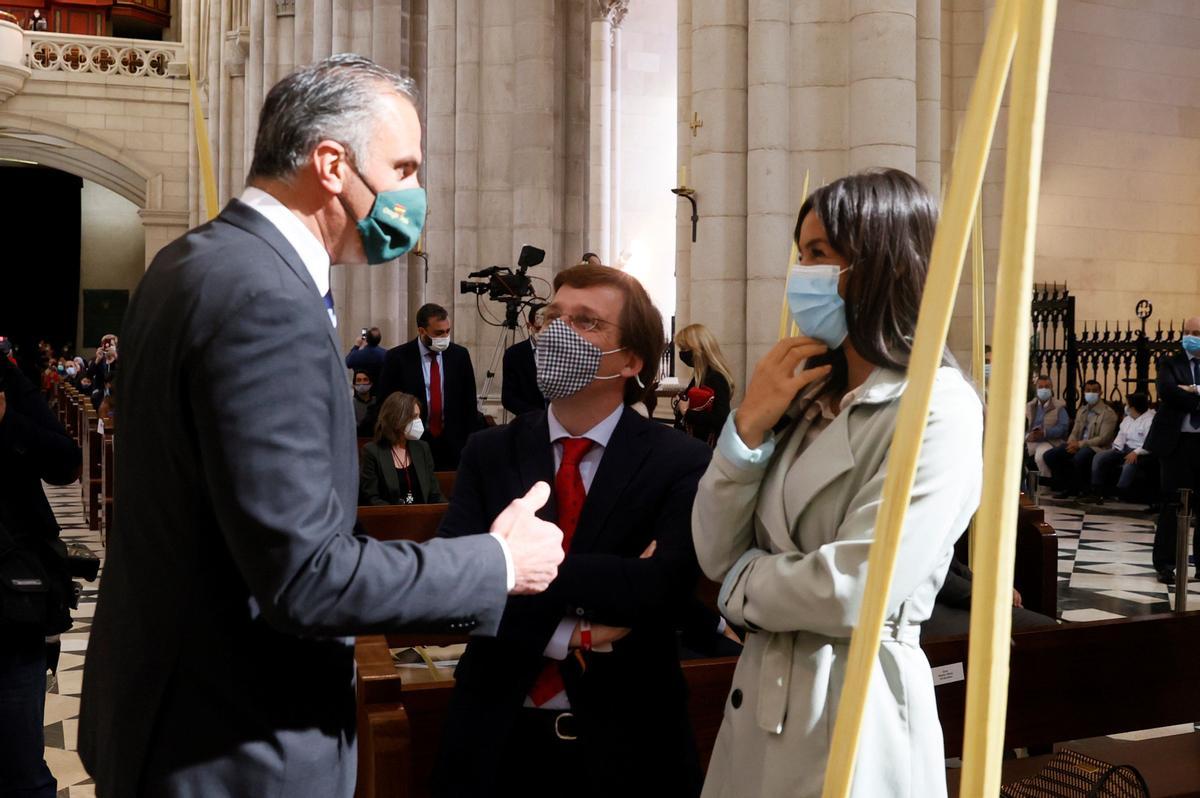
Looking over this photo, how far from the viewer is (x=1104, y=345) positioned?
14109 millimetres

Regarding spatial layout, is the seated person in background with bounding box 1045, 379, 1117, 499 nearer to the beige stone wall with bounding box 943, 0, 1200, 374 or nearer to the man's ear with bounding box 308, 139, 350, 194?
the beige stone wall with bounding box 943, 0, 1200, 374

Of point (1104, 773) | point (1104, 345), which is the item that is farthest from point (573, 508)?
point (1104, 345)

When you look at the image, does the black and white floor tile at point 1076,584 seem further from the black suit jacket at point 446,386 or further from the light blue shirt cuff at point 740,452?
the black suit jacket at point 446,386

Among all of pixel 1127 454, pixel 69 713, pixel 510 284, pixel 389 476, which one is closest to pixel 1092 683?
pixel 69 713

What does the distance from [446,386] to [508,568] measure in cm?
613

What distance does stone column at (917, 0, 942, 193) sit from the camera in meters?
8.08

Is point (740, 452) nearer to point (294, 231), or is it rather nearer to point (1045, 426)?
point (294, 231)

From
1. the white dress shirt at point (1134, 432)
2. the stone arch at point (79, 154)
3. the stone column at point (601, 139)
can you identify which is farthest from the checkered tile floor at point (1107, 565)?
the stone arch at point (79, 154)

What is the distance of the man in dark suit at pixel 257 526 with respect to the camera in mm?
1410

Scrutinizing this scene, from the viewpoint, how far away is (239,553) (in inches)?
55.7

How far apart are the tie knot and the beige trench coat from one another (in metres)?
0.61

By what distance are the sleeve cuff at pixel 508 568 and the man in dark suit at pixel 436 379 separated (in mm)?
6055

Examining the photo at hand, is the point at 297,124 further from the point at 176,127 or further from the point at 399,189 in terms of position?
the point at 176,127

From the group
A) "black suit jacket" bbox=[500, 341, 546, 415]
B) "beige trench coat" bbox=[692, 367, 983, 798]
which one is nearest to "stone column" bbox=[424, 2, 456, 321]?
"black suit jacket" bbox=[500, 341, 546, 415]
